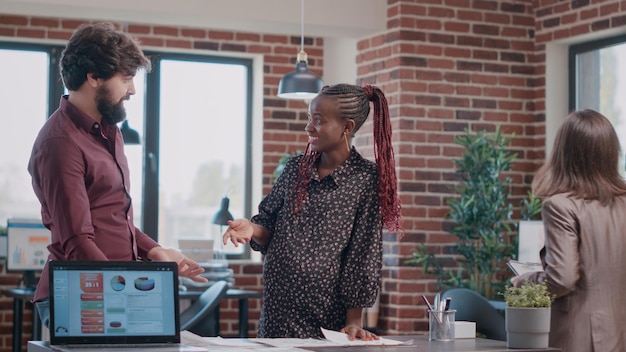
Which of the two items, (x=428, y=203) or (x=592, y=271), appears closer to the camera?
(x=592, y=271)

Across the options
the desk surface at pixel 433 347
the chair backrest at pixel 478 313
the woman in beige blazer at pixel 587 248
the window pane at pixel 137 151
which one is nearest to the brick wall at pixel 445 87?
the chair backrest at pixel 478 313

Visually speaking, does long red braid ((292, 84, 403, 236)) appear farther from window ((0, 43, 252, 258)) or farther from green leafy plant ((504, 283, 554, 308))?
window ((0, 43, 252, 258))

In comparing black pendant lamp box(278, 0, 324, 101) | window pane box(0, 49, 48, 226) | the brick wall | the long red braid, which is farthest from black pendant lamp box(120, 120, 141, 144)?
the long red braid

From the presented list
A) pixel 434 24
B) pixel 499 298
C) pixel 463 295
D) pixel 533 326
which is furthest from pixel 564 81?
pixel 533 326

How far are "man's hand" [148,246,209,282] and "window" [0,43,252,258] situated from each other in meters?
4.47

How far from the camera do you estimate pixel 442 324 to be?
2.95m

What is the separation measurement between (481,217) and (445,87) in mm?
938

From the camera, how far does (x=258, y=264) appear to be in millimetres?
7812

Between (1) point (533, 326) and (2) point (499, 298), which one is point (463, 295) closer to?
(2) point (499, 298)

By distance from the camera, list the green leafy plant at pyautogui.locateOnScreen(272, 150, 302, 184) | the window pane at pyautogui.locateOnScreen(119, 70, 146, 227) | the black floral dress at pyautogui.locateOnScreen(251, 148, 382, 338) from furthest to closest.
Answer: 1. the window pane at pyautogui.locateOnScreen(119, 70, 146, 227)
2. the green leafy plant at pyautogui.locateOnScreen(272, 150, 302, 184)
3. the black floral dress at pyautogui.locateOnScreen(251, 148, 382, 338)

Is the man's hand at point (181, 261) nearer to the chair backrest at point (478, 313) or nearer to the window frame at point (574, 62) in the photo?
the chair backrest at point (478, 313)

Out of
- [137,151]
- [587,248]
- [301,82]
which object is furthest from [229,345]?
[137,151]

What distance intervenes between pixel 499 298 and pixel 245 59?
9.72ft

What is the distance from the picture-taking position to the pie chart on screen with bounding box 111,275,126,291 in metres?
2.49
